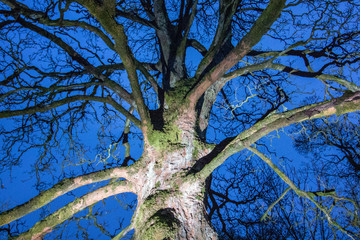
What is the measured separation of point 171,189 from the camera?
253cm

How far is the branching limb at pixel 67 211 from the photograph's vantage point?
8.21 feet

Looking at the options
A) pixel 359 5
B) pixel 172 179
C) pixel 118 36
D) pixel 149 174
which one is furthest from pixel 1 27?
pixel 359 5

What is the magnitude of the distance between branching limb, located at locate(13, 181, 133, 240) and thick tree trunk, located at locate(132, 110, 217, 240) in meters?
0.34

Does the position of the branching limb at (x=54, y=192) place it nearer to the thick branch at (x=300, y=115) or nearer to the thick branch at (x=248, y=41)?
the thick branch at (x=300, y=115)

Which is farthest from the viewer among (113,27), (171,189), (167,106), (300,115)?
(167,106)

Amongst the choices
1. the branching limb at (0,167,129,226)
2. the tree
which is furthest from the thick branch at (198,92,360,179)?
the branching limb at (0,167,129,226)

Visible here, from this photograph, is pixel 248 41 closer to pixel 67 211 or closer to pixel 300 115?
pixel 300 115

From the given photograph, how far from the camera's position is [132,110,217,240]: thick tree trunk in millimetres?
2191

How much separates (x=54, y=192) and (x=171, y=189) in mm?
1411

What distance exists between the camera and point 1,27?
329 centimetres

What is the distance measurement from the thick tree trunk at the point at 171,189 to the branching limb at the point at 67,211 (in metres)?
0.34

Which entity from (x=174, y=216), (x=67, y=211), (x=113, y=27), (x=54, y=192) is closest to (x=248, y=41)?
(x=113, y=27)

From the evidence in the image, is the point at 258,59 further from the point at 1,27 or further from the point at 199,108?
the point at 1,27

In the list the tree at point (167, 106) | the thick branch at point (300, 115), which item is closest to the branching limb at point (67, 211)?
the tree at point (167, 106)
